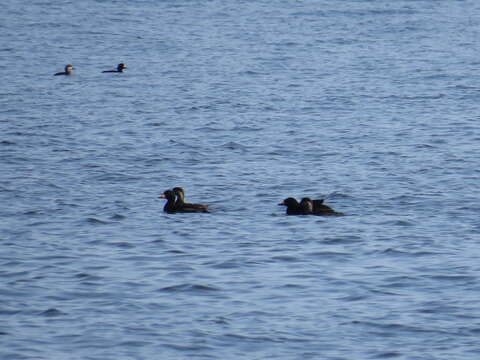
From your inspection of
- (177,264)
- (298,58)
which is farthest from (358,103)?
(177,264)

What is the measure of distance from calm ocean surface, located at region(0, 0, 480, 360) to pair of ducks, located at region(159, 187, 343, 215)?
0.22 meters

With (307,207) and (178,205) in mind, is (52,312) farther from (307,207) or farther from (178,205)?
(307,207)

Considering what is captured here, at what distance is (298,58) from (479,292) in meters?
35.7

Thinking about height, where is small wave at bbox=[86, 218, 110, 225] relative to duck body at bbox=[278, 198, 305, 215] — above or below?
below

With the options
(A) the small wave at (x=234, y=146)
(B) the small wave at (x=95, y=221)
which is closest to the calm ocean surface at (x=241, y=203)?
(B) the small wave at (x=95, y=221)

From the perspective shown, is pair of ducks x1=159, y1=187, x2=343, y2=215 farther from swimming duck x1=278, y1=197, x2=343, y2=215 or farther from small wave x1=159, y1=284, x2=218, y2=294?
small wave x1=159, y1=284, x2=218, y2=294

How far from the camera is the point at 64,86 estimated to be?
4281 centimetres

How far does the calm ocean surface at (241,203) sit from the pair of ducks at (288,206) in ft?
0.71

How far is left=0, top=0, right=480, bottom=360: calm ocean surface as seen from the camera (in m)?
15.3

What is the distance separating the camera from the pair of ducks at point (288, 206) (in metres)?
22.0

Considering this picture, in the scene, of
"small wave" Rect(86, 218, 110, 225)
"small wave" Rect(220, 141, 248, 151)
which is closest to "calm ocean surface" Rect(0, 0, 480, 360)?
"small wave" Rect(86, 218, 110, 225)

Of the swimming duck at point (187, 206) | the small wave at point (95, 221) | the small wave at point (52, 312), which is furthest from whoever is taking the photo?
the swimming duck at point (187, 206)

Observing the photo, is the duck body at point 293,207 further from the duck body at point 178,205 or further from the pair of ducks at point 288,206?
the duck body at point 178,205

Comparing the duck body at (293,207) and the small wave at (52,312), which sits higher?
the duck body at (293,207)
